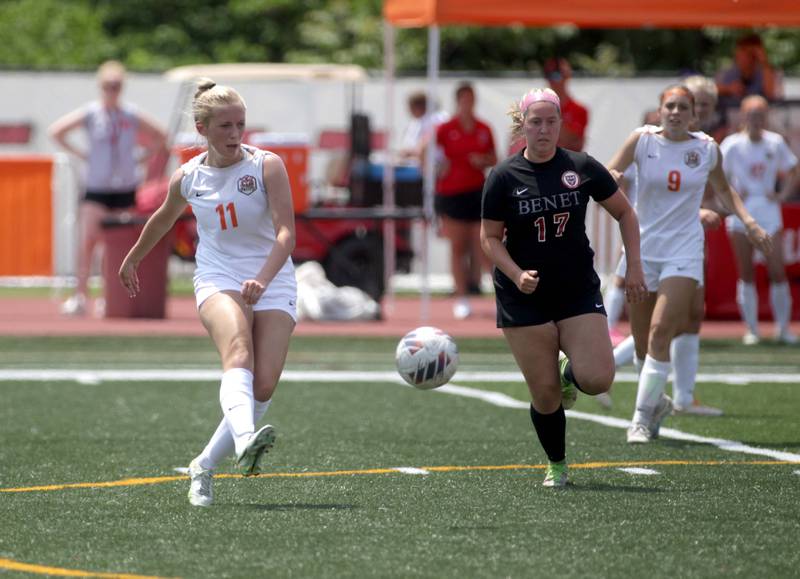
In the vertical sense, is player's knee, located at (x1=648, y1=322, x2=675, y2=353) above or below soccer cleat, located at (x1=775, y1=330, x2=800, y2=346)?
above

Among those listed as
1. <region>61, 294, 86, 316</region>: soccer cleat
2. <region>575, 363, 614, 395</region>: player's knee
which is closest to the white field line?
<region>575, 363, 614, 395</region>: player's knee

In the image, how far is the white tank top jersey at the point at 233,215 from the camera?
7559mm

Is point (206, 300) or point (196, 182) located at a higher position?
point (196, 182)

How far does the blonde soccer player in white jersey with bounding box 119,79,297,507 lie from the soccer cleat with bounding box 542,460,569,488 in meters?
1.39

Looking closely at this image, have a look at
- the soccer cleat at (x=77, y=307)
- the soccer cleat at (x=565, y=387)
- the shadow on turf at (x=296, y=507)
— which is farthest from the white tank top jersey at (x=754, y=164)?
the shadow on turf at (x=296, y=507)

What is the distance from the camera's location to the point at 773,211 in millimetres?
15570

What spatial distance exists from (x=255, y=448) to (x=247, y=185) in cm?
130

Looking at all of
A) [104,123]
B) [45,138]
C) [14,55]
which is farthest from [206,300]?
[14,55]

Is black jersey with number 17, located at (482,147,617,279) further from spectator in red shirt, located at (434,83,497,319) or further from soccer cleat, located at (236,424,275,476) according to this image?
spectator in red shirt, located at (434,83,497,319)

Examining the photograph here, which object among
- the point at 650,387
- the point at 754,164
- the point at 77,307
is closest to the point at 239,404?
the point at 650,387

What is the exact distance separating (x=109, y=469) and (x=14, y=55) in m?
26.9

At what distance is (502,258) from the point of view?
774cm

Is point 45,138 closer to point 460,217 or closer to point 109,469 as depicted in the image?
point 460,217

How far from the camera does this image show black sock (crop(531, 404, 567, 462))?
26.0ft
